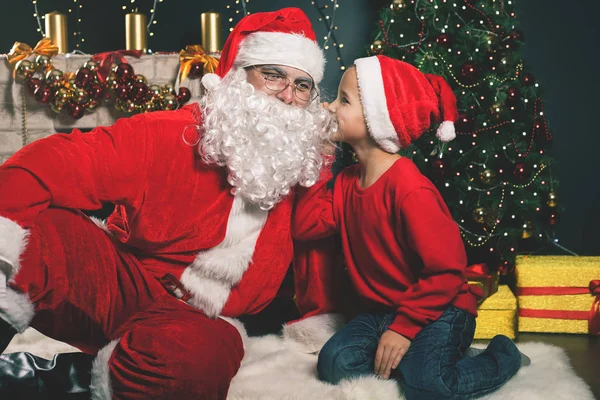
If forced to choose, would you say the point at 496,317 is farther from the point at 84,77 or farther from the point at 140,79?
the point at 84,77

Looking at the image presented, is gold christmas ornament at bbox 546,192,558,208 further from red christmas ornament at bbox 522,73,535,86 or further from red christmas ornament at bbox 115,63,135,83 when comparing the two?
red christmas ornament at bbox 115,63,135,83

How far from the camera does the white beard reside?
7.30 ft

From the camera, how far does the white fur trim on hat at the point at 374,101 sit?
91.9 inches

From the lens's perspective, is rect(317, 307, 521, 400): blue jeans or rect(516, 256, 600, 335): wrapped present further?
rect(516, 256, 600, 335): wrapped present

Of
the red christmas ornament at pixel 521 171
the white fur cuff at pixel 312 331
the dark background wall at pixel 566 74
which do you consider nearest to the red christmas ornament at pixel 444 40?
the dark background wall at pixel 566 74

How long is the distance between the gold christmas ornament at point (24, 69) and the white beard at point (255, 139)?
1.85 metres

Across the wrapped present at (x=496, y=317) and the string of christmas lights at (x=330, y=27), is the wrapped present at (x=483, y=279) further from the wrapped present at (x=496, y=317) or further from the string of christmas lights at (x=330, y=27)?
the string of christmas lights at (x=330, y=27)

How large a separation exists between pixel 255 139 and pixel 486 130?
150cm

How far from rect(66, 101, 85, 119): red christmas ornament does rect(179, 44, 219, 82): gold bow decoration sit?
2.05 feet

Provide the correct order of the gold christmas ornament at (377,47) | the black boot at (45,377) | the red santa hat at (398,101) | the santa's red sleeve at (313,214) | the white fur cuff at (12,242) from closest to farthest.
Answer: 1. the white fur cuff at (12,242)
2. the black boot at (45,377)
3. the red santa hat at (398,101)
4. the santa's red sleeve at (313,214)
5. the gold christmas ornament at (377,47)

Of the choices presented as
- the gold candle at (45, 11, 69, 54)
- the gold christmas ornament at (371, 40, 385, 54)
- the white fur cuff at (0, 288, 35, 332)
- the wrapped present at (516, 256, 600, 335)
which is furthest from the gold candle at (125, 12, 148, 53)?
the wrapped present at (516, 256, 600, 335)

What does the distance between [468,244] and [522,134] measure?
63 centimetres

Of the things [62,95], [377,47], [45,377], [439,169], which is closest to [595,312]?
[439,169]

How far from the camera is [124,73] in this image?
11.8 ft
